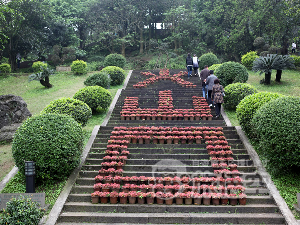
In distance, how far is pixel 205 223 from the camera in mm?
6652

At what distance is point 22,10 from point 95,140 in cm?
1898

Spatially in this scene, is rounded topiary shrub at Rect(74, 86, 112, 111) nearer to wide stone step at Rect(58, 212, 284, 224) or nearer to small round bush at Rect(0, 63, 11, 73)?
wide stone step at Rect(58, 212, 284, 224)

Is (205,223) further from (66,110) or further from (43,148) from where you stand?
(66,110)

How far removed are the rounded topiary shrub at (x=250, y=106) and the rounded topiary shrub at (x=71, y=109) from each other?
591cm

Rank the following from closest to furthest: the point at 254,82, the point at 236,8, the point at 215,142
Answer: the point at 215,142
the point at 254,82
the point at 236,8

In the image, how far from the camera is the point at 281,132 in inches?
285

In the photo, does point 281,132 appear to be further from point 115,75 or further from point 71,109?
point 115,75

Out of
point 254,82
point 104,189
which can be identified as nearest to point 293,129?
point 104,189

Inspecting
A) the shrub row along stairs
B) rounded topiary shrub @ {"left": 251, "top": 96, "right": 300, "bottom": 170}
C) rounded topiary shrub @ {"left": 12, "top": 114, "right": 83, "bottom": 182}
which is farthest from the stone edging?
rounded topiary shrub @ {"left": 12, "top": 114, "right": 83, "bottom": 182}

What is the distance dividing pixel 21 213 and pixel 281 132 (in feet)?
21.9

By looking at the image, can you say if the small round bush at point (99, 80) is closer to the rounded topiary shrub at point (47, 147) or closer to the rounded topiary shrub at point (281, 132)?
the rounded topiary shrub at point (47, 147)

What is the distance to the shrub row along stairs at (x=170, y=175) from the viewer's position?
675 centimetres

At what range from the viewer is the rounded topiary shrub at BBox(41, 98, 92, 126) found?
10258 millimetres

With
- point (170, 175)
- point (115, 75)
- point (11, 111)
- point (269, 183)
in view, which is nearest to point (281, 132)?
point (269, 183)
